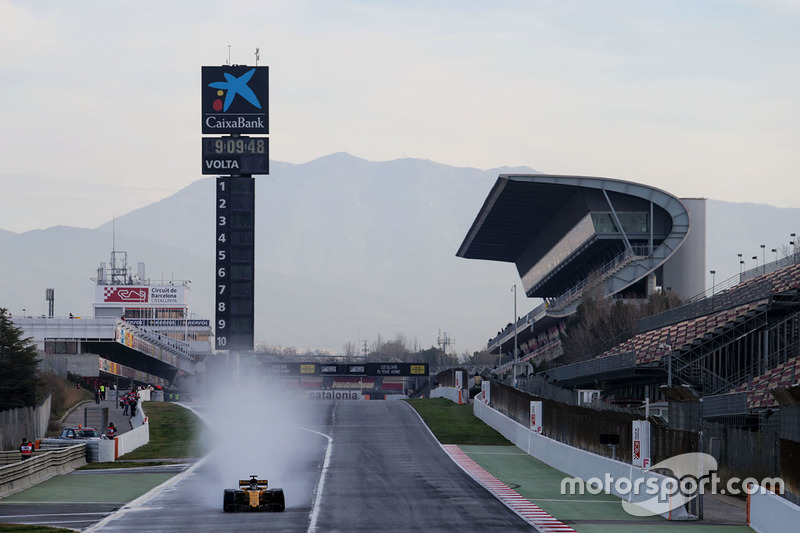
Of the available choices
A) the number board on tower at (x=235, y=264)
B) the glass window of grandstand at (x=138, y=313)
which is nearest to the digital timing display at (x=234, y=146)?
the number board on tower at (x=235, y=264)

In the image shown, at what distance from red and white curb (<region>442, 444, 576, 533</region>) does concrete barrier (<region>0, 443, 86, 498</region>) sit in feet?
50.8

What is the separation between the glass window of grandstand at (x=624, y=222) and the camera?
10538 centimetres

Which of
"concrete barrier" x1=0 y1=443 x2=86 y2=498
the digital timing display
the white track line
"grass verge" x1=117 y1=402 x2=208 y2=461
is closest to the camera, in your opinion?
the white track line

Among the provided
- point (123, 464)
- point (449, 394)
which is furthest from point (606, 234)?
point (123, 464)

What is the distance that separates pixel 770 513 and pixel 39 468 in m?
25.7

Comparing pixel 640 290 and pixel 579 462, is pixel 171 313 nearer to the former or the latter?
pixel 640 290

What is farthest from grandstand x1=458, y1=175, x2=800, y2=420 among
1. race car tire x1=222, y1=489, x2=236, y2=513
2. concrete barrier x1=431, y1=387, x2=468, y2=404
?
race car tire x1=222, y1=489, x2=236, y2=513

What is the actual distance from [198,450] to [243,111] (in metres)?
20.6

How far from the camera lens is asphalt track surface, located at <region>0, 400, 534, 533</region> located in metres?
28.4

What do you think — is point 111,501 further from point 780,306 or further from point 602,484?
point 780,306

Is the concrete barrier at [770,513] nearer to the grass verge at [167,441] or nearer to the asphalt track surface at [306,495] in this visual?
the asphalt track surface at [306,495]

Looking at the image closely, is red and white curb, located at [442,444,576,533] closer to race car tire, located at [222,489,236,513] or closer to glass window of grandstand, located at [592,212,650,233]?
race car tire, located at [222,489,236,513]

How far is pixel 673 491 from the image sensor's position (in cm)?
3011

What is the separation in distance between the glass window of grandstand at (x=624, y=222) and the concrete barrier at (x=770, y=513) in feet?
258
